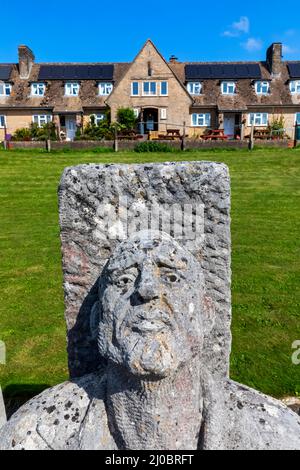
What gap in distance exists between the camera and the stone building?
34250 millimetres

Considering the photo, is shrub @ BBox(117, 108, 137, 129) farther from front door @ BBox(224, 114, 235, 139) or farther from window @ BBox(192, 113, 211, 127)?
Result: front door @ BBox(224, 114, 235, 139)

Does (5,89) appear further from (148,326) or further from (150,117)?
(148,326)

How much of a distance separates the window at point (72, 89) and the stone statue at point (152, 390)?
3598cm

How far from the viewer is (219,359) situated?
2.75 metres

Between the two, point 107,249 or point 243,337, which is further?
point 243,337

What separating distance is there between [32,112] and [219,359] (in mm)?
35681

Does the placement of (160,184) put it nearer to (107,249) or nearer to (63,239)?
(107,249)

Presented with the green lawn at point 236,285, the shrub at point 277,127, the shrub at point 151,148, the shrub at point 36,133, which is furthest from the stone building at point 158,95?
the green lawn at point 236,285

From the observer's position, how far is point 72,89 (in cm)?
3544

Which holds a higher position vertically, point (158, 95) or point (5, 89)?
point (5, 89)

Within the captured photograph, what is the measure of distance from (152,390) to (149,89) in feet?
A: 115

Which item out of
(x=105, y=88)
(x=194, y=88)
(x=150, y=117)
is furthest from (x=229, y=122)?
(x=105, y=88)

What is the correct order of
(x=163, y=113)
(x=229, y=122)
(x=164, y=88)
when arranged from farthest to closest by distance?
(x=229, y=122) → (x=163, y=113) → (x=164, y=88)
